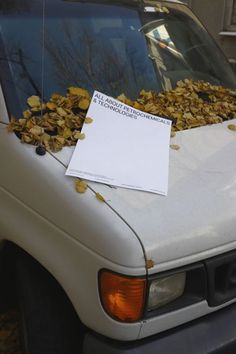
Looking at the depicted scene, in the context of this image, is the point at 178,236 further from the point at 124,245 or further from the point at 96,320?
the point at 96,320

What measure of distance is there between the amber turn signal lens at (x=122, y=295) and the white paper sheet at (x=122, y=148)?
0.43 metres

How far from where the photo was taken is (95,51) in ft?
9.34

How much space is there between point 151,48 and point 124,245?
65.7 inches

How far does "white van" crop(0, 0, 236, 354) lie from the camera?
187 centimetres

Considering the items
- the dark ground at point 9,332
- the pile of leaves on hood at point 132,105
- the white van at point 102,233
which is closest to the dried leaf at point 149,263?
the white van at point 102,233

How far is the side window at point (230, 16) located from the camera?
9.08 metres

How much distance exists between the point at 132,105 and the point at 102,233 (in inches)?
39.9

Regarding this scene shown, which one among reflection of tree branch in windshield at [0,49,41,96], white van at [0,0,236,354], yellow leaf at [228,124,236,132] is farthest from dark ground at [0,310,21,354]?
yellow leaf at [228,124,236,132]

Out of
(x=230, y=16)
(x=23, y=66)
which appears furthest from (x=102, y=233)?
(x=230, y=16)

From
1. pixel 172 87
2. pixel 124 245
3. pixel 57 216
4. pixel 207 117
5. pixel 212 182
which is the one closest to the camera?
pixel 124 245

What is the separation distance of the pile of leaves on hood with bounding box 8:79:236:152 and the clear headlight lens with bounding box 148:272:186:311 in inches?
29.6

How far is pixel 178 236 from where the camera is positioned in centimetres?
190

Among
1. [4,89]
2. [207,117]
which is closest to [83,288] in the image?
[4,89]

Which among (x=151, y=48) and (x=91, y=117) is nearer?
(x=91, y=117)
